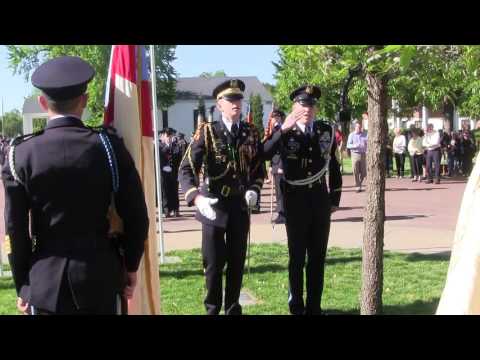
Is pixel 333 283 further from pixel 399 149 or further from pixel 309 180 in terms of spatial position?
pixel 399 149

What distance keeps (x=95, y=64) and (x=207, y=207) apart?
80.1 ft

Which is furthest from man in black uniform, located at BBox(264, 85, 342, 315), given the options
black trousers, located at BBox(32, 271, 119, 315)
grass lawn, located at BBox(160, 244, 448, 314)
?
black trousers, located at BBox(32, 271, 119, 315)

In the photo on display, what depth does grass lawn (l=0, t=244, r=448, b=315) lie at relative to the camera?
6.12 metres

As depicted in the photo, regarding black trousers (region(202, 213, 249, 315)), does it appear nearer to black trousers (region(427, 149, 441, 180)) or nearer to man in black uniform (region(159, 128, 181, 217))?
man in black uniform (region(159, 128, 181, 217))

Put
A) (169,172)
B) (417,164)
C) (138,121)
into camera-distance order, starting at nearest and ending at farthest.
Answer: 1. (138,121)
2. (169,172)
3. (417,164)

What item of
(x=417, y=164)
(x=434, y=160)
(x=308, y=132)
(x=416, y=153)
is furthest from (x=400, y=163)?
(x=308, y=132)

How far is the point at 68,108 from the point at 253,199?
2376mm

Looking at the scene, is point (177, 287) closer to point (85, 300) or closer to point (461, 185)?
point (85, 300)

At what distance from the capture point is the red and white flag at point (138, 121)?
12.3 feet

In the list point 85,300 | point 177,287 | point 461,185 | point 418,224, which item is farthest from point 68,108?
point 461,185

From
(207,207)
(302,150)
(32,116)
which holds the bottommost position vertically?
(207,207)

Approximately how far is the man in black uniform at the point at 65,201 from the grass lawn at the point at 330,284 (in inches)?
119

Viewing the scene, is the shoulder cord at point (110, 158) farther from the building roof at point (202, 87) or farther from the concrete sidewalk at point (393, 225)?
the building roof at point (202, 87)

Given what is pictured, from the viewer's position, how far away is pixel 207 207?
5.14m
